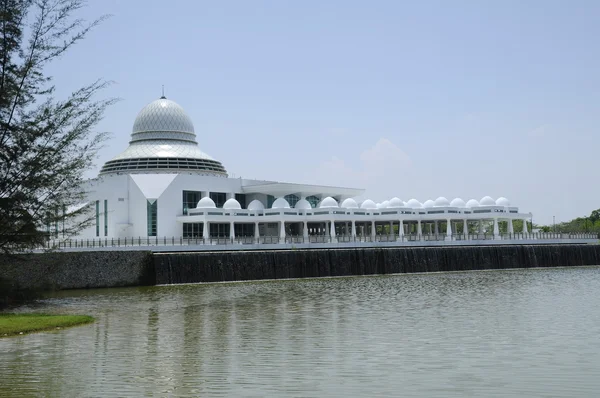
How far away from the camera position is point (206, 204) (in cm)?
6419

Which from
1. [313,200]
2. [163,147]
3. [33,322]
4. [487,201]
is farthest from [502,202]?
[33,322]

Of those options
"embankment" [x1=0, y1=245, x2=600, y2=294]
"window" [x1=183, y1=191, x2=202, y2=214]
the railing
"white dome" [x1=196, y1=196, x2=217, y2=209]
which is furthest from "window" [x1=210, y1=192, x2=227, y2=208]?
"embankment" [x1=0, y1=245, x2=600, y2=294]

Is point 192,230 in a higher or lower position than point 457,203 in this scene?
lower

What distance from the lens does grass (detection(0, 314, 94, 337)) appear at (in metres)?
18.7

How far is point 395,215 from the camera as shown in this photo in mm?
71500

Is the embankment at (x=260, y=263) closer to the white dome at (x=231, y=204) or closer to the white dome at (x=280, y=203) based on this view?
the white dome at (x=231, y=204)

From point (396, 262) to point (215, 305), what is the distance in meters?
25.2

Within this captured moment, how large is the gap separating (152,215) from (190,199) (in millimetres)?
5100

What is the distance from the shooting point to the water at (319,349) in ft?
39.1

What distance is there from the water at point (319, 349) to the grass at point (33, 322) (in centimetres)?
74

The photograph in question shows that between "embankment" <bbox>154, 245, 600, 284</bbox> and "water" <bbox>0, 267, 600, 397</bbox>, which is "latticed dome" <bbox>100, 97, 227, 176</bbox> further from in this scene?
"water" <bbox>0, 267, 600, 397</bbox>

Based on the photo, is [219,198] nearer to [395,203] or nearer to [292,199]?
[292,199]

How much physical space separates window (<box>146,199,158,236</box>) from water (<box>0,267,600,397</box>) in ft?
112

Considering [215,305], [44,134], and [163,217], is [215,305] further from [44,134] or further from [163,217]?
[163,217]
